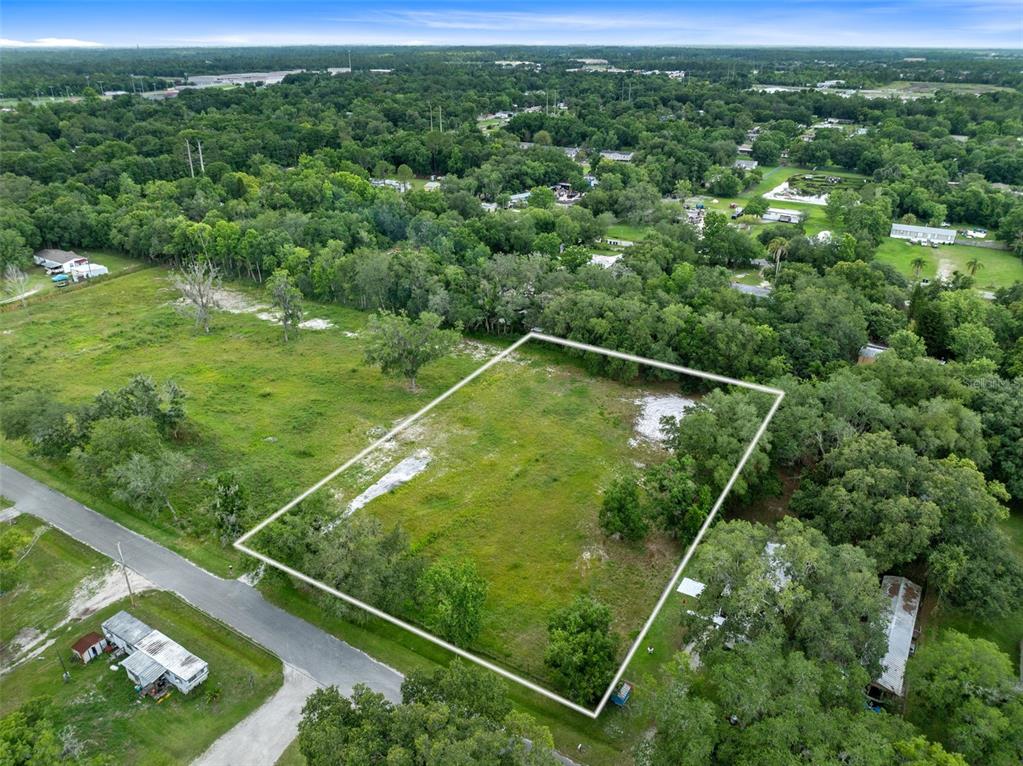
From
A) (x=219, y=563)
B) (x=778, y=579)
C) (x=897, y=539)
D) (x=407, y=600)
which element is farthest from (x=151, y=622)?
(x=897, y=539)

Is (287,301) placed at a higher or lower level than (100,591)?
higher

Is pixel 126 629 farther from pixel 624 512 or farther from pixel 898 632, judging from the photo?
pixel 898 632

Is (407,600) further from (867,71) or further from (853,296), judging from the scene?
(867,71)

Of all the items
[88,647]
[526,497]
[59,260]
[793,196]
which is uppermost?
[793,196]

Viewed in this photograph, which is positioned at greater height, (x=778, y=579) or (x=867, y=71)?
(x=867, y=71)

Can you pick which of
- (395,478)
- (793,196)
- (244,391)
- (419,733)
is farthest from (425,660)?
(793,196)

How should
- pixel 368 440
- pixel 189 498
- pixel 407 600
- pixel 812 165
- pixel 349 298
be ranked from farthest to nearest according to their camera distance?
pixel 812 165 < pixel 349 298 < pixel 368 440 < pixel 189 498 < pixel 407 600

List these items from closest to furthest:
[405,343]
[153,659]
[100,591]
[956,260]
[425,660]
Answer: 1. [153,659]
2. [425,660]
3. [100,591]
4. [405,343]
5. [956,260]

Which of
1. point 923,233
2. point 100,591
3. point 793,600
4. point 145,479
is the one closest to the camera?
point 793,600
